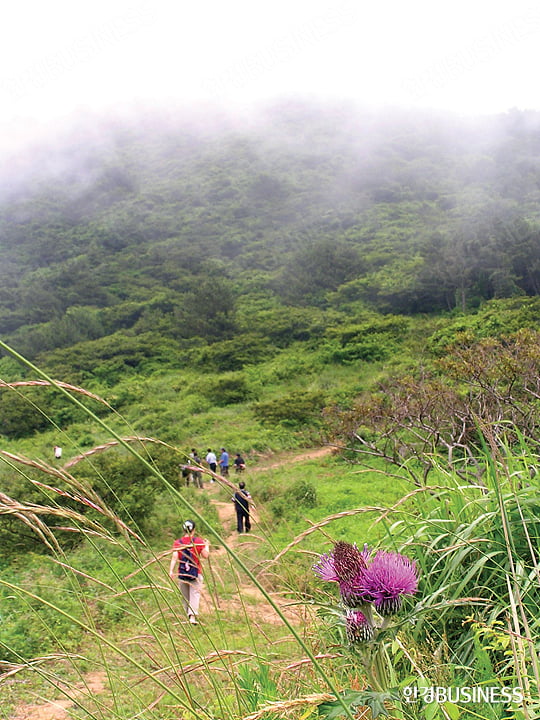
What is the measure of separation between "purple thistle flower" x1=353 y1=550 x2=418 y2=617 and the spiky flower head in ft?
0.03

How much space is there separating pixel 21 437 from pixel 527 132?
7396 cm

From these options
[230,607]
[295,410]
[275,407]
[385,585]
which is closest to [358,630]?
[385,585]

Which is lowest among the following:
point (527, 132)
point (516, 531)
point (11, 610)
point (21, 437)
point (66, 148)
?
point (21, 437)

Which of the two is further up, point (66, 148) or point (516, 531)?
point (66, 148)

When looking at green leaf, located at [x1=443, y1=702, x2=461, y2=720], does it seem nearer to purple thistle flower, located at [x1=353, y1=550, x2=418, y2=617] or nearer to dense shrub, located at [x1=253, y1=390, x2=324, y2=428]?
purple thistle flower, located at [x1=353, y1=550, x2=418, y2=617]

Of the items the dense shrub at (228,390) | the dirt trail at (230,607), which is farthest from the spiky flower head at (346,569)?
the dense shrub at (228,390)

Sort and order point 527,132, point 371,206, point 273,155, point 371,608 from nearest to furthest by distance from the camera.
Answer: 1. point 371,608
2. point 371,206
3. point 527,132
4. point 273,155

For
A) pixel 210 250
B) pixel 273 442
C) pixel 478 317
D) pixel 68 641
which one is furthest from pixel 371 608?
pixel 210 250

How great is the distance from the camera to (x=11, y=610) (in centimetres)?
481

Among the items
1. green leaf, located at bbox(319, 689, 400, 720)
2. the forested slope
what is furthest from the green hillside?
the forested slope

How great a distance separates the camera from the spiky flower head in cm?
105

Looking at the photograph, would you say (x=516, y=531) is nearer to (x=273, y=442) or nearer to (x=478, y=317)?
(x=273, y=442)

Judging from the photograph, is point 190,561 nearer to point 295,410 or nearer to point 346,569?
point 346,569

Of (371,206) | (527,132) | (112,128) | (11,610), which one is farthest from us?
(112,128)
